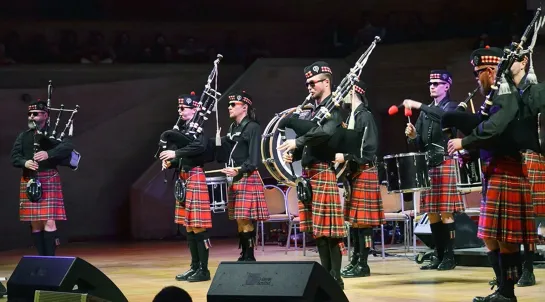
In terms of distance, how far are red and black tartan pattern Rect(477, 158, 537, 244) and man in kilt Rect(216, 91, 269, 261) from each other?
302 centimetres

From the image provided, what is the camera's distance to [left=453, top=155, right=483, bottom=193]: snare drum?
6.56 meters

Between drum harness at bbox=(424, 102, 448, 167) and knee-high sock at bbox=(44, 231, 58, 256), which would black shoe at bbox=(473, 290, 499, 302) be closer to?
drum harness at bbox=(424, 102, 448, 167)

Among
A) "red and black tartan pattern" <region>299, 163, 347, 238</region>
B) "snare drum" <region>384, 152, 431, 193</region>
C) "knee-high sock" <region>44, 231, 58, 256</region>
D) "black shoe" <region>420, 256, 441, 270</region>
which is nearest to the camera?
"red and black tartan pattern" <region>299, 163, 347, 238</region>

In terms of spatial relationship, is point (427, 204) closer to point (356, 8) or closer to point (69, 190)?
point (69, 190)

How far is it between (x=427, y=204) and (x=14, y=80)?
725 centimetres

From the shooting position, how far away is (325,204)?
5594mm

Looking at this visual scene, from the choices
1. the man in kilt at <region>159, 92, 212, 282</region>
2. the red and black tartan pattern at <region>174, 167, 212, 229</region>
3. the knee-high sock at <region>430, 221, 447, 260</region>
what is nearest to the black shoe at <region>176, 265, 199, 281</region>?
the man in kilt at <region>159, 92, 212, 282</region>

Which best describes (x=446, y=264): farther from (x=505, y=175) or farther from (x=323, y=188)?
(x=505, y=175)

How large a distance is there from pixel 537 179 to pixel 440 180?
130 centimetres

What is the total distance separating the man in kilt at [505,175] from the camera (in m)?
4.59

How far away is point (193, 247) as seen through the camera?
7.03 m

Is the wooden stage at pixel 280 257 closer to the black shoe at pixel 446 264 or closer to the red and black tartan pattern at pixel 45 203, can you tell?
the black shoe at pixel 446 264

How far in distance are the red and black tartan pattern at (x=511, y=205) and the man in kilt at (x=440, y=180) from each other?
7.58 ft

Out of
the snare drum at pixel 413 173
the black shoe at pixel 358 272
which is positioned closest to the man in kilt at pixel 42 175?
the black shoe at pixel 358 272
